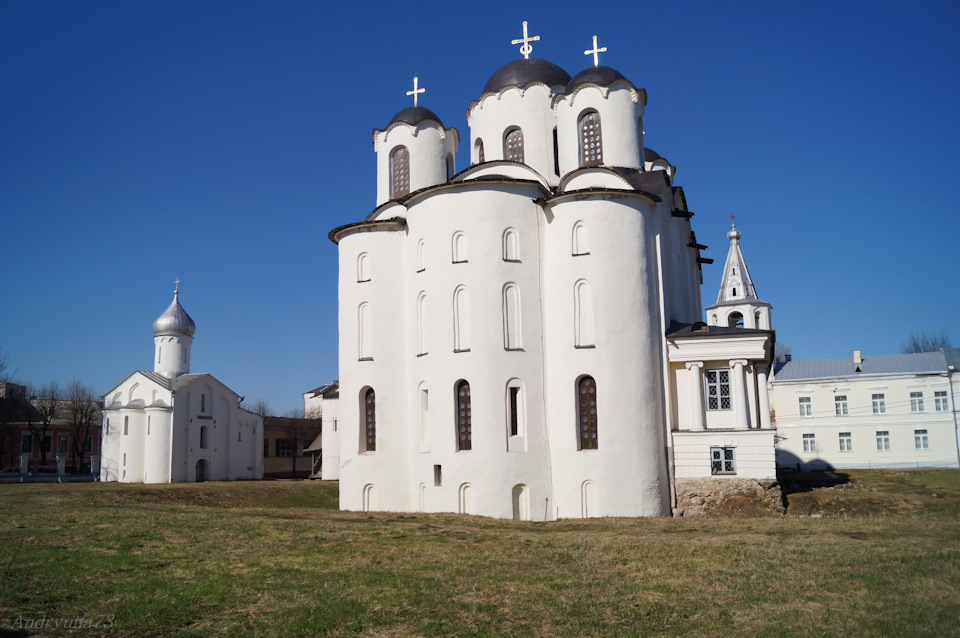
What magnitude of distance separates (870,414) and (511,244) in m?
33.4

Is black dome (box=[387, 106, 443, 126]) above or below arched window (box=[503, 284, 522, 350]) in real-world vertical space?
above

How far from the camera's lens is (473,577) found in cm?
1145

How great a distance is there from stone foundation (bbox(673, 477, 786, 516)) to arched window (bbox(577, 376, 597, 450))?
3035 millimetres

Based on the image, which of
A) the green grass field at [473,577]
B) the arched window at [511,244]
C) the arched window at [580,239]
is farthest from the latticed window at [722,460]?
the arched window at [511,244]

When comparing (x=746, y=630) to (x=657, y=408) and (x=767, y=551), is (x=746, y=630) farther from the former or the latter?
(x=657, y=408)

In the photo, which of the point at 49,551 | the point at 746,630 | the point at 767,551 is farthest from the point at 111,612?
the point at 767,551

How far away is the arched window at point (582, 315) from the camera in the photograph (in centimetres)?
2286

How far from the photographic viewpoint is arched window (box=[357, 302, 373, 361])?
2562cm

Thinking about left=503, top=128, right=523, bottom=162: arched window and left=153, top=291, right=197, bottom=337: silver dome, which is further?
left=153, top=291, right=197, bottom=337: silver dome

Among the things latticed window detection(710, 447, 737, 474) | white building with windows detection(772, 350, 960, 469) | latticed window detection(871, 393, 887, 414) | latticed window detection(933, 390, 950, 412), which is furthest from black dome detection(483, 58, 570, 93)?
latticed window detection(933, 390, 950, 412)

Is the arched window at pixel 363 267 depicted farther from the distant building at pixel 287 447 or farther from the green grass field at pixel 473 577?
the distant building at pixel 287 447

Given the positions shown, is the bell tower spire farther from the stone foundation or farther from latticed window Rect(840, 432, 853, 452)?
the stone foundation

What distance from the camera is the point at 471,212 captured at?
23344mm

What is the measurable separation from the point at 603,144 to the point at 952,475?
78.9ft
